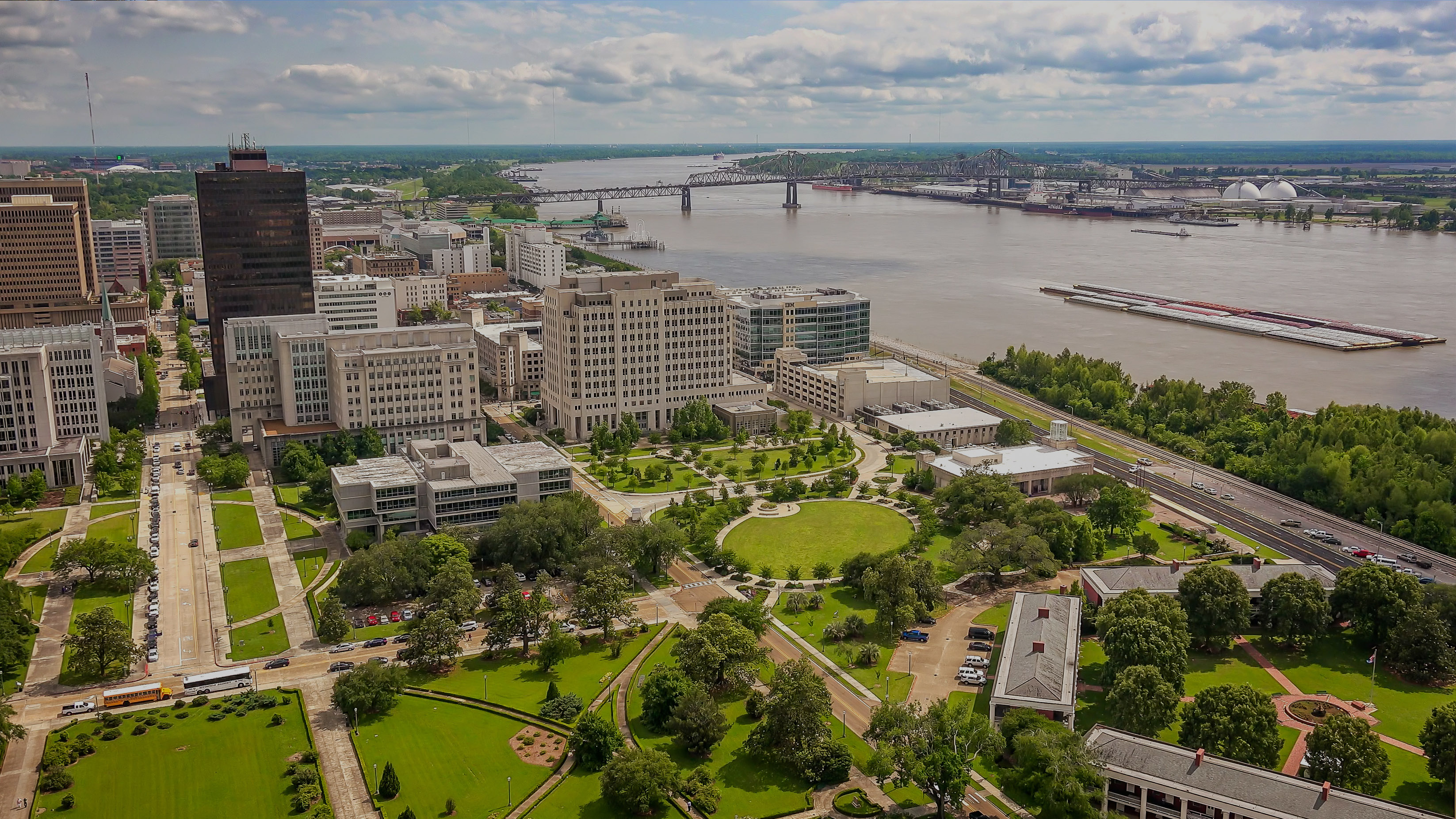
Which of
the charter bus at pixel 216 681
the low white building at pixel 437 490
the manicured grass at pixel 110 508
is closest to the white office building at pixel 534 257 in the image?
the manicured grass at pixel 110 508

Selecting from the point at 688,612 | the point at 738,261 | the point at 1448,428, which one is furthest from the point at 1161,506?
the point at 738,261

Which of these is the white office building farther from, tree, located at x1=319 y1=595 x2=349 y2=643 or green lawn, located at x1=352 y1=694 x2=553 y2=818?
green lawn, located at x1=352 y1=694 x2=553 y2=818

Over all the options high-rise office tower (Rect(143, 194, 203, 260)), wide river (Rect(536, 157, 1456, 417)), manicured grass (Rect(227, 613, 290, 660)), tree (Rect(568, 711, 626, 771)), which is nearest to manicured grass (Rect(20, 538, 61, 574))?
manicured grass (Rect(227, 613, 290, 660))

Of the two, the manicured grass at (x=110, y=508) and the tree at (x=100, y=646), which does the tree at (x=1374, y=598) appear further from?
the manicured grass at (x=110, y=508)

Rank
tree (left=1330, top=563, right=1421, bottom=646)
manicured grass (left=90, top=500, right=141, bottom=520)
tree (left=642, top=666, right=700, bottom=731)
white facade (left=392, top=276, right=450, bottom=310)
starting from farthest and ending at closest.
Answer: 1. white facade (left=392, top=276, right=450, bottom=310)
2. manicured grass (left=90, top=500, right=141, bottom=520)
3. tree (left=1330, top=563, right=1421, bottom=646)
4. tree (left=642, top=666, right=700, bottom=731)

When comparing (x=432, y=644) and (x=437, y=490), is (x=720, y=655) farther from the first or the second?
(x=437, y=490)

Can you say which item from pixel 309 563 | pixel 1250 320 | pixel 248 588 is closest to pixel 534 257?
pixel 1250 320

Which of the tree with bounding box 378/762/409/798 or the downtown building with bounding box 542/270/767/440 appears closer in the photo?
the tree with bounding box 378/762/409/798
